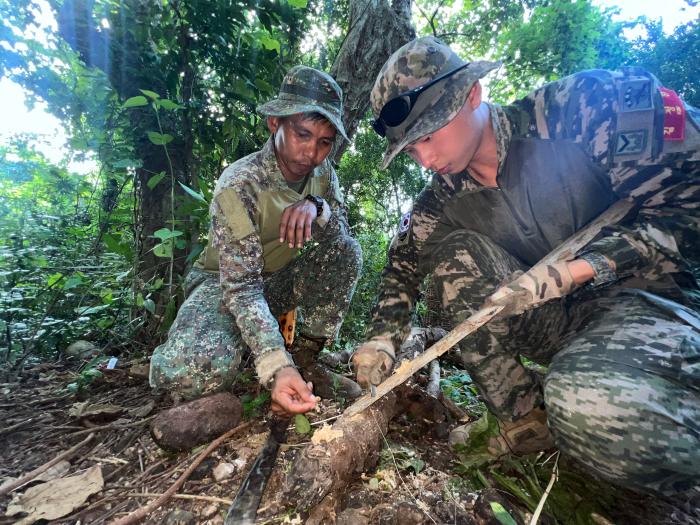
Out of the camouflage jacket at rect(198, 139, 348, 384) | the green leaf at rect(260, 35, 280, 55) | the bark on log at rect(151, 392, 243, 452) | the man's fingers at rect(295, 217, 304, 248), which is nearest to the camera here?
the bark on log at rect(151, 392, 243, 452)

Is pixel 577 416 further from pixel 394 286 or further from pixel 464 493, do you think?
pixel 394 286

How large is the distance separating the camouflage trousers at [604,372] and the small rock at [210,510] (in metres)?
1.41

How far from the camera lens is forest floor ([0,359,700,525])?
1.45 metres

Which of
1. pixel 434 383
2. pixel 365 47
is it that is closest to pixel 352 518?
pixel 434 383

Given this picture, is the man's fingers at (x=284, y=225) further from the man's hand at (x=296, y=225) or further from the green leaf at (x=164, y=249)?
the green leaf at (x=164, y=249)

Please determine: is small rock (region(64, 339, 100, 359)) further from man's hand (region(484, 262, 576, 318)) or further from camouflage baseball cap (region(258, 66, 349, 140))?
man's hand (region(484, 262, 576, 318))

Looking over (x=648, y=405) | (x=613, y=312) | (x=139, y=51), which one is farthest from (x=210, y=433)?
(x=139, y=51)

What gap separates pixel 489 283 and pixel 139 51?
12.3 ft

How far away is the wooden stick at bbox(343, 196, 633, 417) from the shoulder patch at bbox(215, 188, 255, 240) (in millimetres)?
1366

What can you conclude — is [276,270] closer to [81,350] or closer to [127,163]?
[127,163]

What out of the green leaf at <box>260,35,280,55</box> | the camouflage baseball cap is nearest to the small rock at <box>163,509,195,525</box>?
the camouflage baseball cap

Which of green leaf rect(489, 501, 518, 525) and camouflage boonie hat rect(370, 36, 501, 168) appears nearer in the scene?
green leaf rect(489, 501, 518, 525)

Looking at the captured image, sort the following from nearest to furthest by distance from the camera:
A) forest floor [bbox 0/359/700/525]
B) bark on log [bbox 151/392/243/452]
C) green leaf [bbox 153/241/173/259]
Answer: forest floor [bbox 0/359/700/525] → bark on log [bbox 151/392/243/452] → green leaf [bbox 153/241/173/259]

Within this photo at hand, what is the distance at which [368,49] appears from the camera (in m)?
4.42
